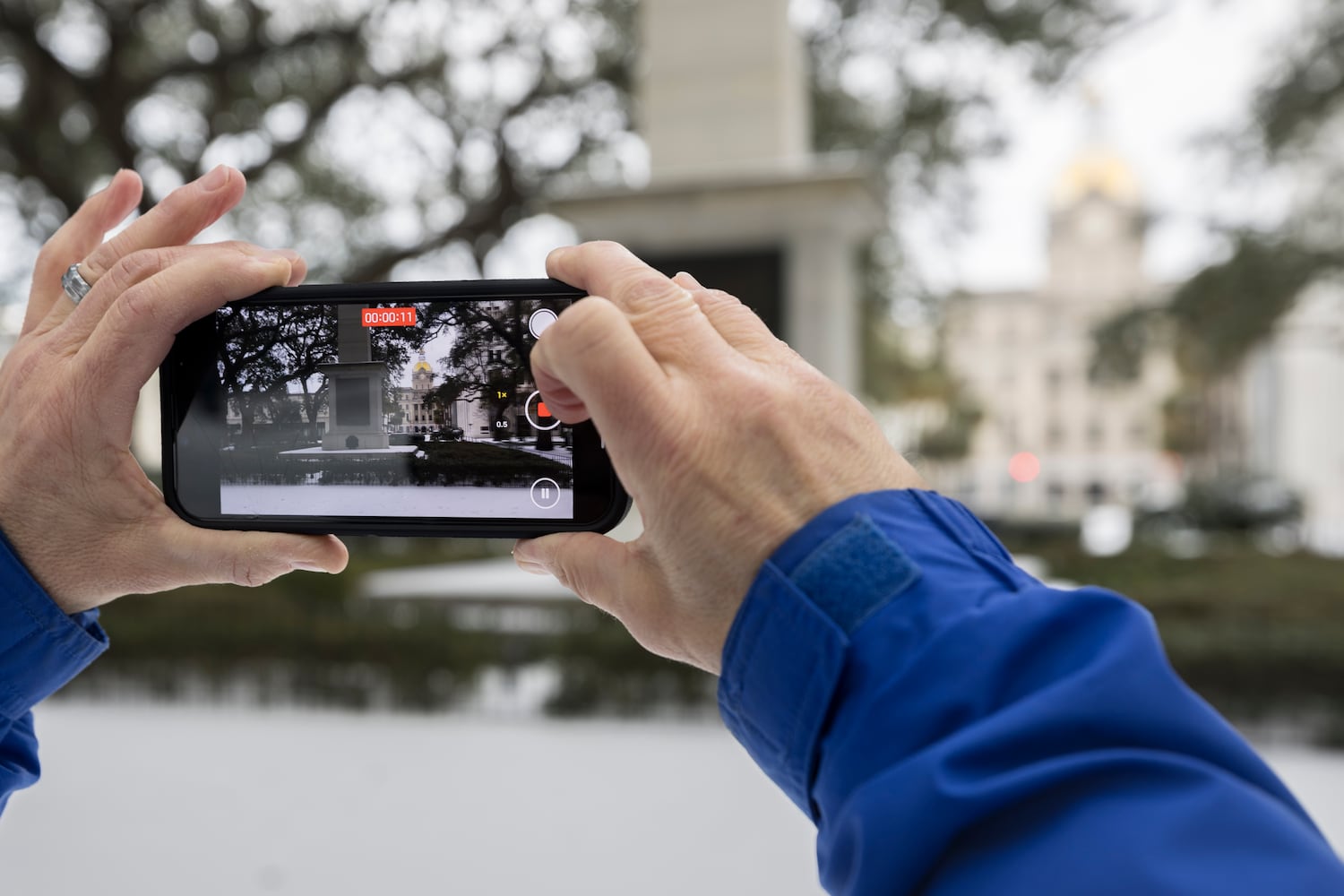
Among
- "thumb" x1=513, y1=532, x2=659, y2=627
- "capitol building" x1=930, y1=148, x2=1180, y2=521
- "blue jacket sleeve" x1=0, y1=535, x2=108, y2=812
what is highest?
"thumb" x1=513, y1=532, x2=659, y2=627

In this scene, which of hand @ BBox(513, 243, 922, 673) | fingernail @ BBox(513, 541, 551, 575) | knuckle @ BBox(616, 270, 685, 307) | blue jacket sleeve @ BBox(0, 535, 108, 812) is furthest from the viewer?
fingernail @ BBox(513, 541, 551, 575)

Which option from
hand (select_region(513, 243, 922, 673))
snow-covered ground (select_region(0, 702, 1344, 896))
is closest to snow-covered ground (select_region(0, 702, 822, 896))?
snow-covered ground (select_region(0, 702, 1344, 896))

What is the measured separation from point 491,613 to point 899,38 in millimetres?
9116

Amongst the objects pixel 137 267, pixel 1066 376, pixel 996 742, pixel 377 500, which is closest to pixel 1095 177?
pixel 1066 376

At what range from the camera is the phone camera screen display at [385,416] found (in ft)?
4.34

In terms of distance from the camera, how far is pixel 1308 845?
26.2 inches

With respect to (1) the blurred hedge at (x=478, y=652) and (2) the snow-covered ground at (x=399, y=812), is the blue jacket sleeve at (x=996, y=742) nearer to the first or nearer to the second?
(2) the snow-covered ground at (x=399, y=812)

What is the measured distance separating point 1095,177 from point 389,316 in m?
85.0

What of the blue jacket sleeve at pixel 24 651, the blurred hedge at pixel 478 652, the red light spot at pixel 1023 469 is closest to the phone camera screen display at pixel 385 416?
the blue jacket sleeve at pixel 24 651

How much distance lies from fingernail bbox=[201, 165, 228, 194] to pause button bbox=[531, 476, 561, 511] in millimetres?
608

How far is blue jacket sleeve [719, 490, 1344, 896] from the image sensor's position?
66cm

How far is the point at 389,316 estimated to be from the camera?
1343mm

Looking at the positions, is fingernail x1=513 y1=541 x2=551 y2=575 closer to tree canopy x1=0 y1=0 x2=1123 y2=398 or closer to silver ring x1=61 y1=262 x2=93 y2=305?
silver ring x1=61 y1=262 x2=93 y2=305

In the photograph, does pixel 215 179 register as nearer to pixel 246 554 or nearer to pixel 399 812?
pixel 246 554
